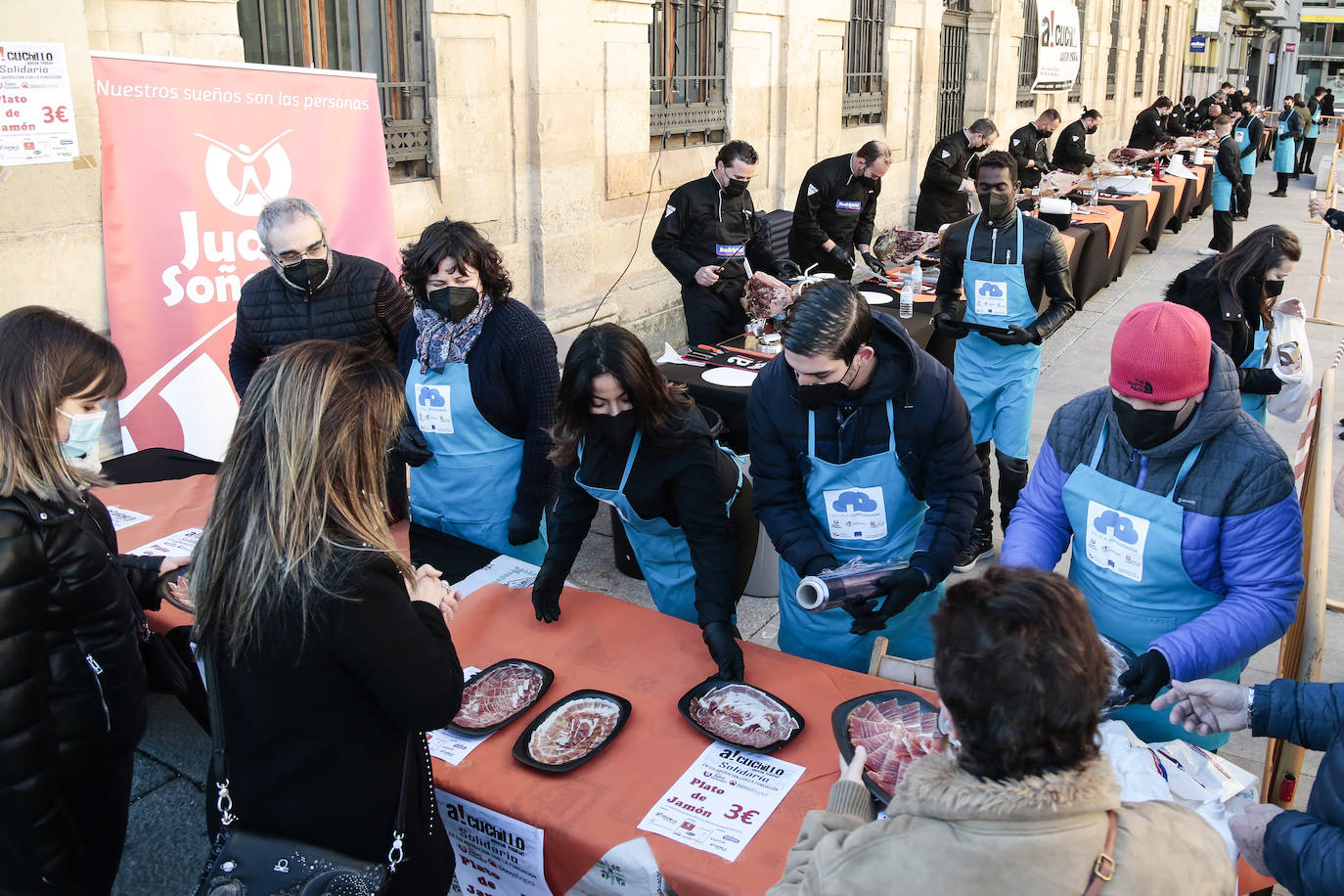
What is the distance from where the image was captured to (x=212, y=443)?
493 centimetres

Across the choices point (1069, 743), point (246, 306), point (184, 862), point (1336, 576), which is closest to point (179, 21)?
point (246, 306)

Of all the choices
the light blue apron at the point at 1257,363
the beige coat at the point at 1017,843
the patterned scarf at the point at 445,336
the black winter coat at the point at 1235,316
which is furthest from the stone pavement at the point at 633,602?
the beige coat at the point at 1017,843

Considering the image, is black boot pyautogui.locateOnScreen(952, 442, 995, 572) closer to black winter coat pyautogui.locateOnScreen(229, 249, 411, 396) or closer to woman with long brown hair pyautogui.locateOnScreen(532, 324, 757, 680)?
woman with long brown hair pyautogui.locateOnScreen(532, 324, 757, 680)

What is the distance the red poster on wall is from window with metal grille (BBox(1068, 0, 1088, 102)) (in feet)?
59.7

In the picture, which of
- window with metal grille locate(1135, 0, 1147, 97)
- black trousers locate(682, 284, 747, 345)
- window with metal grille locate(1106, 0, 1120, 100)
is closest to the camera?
black trousers locate(682, 284, 747, 345)

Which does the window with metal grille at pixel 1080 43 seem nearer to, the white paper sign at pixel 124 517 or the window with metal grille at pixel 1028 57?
the window with metal grille at pixel 1028 57

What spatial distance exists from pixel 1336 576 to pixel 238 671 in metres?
5.17

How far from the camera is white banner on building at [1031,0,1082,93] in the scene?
16969mm

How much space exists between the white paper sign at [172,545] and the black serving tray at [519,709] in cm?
121

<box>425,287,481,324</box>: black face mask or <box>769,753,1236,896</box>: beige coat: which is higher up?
<box>425,287,481,324</box>: black face mask

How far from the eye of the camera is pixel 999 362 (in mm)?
4855

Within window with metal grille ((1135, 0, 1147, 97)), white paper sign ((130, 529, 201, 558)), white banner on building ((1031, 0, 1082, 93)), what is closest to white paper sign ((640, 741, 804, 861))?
white paper sign ((130, 529, 201, 558))

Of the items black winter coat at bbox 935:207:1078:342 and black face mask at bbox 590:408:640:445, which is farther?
black winter coat at bbox 935:207:1078:342

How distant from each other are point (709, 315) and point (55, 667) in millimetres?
4523
